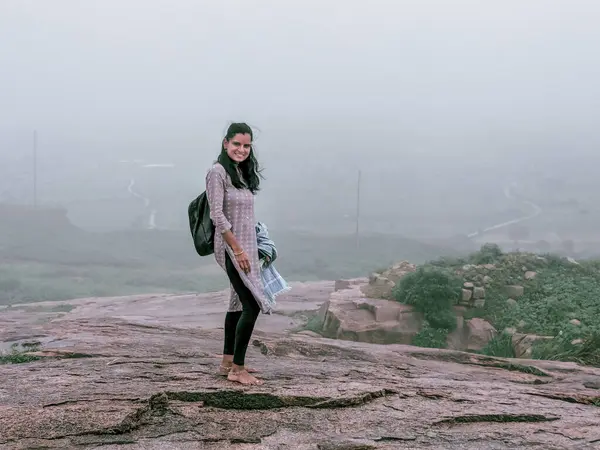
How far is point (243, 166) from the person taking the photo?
3.88m

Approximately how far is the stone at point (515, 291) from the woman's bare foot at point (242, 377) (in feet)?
28.4

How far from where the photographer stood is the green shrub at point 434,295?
34.9 feet

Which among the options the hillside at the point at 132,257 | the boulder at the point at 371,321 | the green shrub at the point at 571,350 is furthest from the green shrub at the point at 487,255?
the hillside at the point at 132,257

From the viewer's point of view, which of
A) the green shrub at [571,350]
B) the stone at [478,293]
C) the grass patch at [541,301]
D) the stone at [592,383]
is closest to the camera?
the stone at [592,383]

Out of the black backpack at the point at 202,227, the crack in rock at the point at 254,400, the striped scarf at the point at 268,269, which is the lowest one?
the crack in rock at the point at 254,400

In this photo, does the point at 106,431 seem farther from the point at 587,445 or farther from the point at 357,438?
the point at 587,445

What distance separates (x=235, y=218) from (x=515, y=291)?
8.95 m

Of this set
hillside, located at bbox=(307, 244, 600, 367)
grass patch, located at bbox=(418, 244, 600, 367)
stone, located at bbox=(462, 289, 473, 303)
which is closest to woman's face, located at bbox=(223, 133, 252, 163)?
grass patch, located at bbox=(418, 244, 600, 367)

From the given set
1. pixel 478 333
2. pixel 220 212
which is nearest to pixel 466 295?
pixel 478 333

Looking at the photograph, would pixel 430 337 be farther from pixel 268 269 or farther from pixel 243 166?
pixel 243 166

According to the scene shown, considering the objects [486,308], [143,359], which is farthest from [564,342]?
[143,359]

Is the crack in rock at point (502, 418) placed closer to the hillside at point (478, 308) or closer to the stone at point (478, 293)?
the hillside at point (478, 308)

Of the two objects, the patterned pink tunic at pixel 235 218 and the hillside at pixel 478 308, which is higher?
the patterned pink tunic at pixel 235 218

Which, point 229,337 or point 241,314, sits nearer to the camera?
point 241,314
